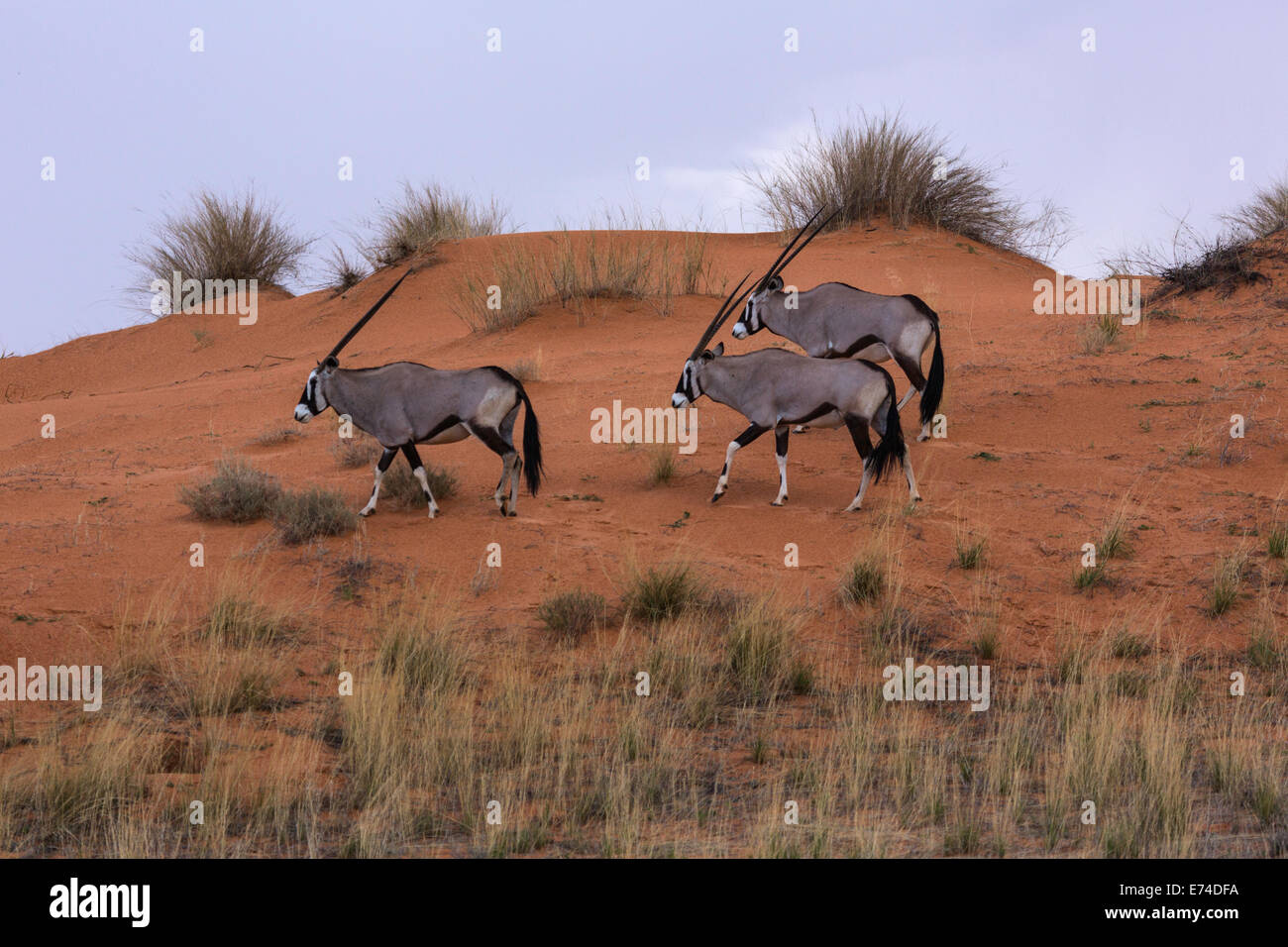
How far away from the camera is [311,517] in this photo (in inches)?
395

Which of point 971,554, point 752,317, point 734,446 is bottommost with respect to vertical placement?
point 971,554

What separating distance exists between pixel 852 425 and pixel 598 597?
9.48 feet

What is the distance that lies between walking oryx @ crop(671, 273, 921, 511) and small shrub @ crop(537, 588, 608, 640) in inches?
97.2

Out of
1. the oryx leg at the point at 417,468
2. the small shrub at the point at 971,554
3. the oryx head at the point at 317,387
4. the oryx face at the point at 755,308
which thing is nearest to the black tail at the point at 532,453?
the oryx leg at the point at 417,468

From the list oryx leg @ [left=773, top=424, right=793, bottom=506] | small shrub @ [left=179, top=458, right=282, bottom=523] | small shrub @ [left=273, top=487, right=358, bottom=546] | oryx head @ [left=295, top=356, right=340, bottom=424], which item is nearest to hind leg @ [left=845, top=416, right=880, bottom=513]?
oryx leg @ [left=773, top=424, right=793, bottom=506]

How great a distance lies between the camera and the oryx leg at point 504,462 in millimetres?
10023

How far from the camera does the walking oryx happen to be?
404 inches

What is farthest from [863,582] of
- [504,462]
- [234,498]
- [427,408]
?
[234,498]

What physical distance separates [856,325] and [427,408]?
4485 millimetres

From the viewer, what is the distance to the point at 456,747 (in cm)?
623

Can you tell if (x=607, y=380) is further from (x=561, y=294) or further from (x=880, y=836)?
(x=880, y=836)

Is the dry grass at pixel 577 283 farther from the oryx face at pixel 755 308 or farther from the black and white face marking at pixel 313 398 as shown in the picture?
the black and white face marking at pixel 313 398

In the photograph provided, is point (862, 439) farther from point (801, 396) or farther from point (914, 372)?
point (914, 372)
